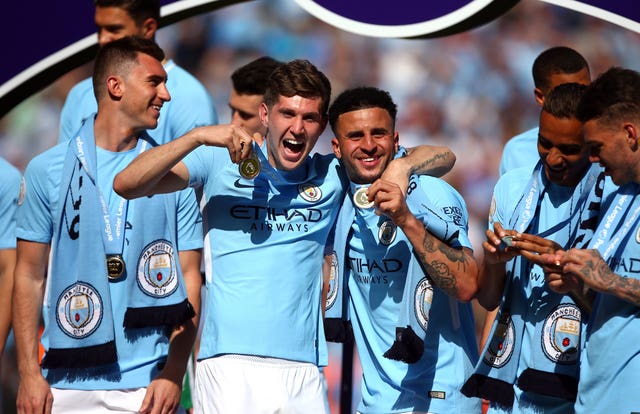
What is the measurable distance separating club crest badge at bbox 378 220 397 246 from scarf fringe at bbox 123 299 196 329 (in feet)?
3.10

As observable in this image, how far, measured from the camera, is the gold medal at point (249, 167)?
438 cm

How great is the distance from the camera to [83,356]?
4730 millimetres

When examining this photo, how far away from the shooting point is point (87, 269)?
477cm

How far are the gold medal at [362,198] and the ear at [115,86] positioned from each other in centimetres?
125

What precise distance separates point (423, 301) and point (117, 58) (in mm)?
1844

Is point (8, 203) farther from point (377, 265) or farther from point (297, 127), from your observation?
point (377, 265)

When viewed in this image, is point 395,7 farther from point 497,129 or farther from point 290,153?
point 290,153

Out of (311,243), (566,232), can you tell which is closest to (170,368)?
(311,243)

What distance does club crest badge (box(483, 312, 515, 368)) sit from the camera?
14.1 ft

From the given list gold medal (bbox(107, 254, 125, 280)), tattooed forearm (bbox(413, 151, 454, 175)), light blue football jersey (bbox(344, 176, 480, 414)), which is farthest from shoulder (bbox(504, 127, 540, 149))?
gold medal (bbox(107, 254, 125, 280))

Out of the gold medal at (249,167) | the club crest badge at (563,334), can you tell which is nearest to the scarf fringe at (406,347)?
the club crest badge at (563,334)

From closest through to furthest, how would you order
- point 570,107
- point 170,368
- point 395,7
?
point 570,107 → point 170,368 → point 395,7

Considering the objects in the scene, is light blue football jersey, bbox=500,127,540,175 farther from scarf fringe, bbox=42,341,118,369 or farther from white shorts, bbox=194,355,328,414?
scarf fringe, bbox=42,341,118,369

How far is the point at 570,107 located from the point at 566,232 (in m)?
0.49
